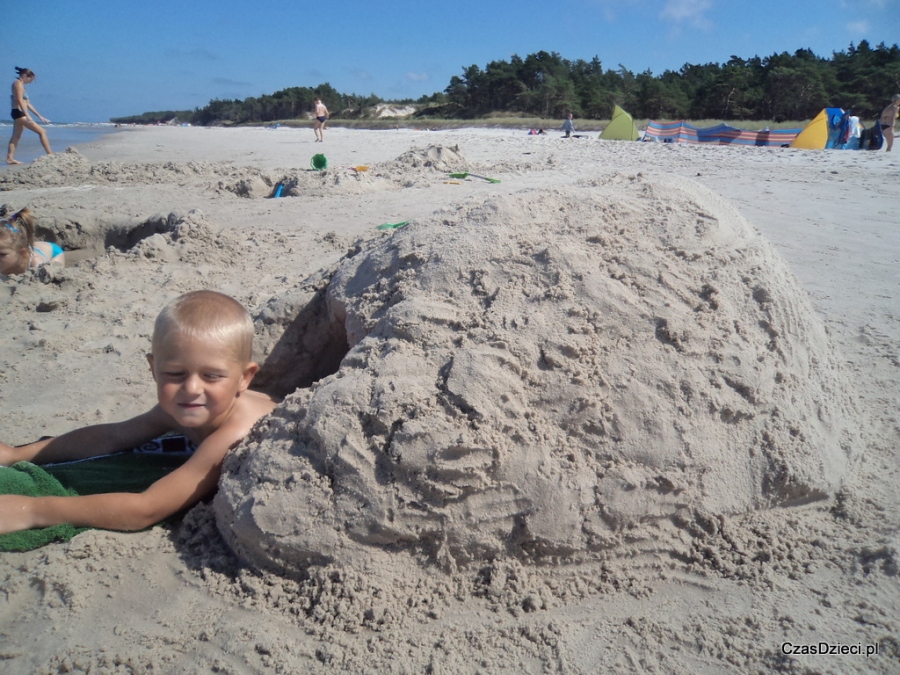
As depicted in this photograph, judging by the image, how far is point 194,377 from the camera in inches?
76.3

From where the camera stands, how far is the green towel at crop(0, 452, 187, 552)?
1.88 m

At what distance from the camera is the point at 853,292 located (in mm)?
3811

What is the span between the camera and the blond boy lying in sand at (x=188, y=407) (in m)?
1.89

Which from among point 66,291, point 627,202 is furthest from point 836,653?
point 66,291

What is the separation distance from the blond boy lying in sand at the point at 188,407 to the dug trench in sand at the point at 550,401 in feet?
0.58

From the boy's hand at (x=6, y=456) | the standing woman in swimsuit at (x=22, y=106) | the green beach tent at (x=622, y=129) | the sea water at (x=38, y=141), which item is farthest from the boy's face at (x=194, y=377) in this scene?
the green beach tent at (x=622, y=129)

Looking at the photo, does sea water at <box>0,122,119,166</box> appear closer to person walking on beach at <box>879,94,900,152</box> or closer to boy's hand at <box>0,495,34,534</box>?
boy's hand at <box>0,495,34,534</box>

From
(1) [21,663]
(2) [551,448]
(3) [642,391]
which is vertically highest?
(3) [642,391]

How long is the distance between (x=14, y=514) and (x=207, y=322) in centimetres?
85

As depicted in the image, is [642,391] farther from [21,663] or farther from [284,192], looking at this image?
[284,192]

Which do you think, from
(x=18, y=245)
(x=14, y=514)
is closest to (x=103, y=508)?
(x=14, y=514)

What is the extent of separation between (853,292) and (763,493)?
2.60 m

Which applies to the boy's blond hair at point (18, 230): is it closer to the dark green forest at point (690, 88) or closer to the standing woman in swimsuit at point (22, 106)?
the standing woman in swimsuit at point (22, 106)

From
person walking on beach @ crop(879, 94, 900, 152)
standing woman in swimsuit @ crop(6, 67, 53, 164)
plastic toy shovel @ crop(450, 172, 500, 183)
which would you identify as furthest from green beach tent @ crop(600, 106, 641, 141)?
standing woman in swimsuit @ crop(6, 67, 53, 164)
